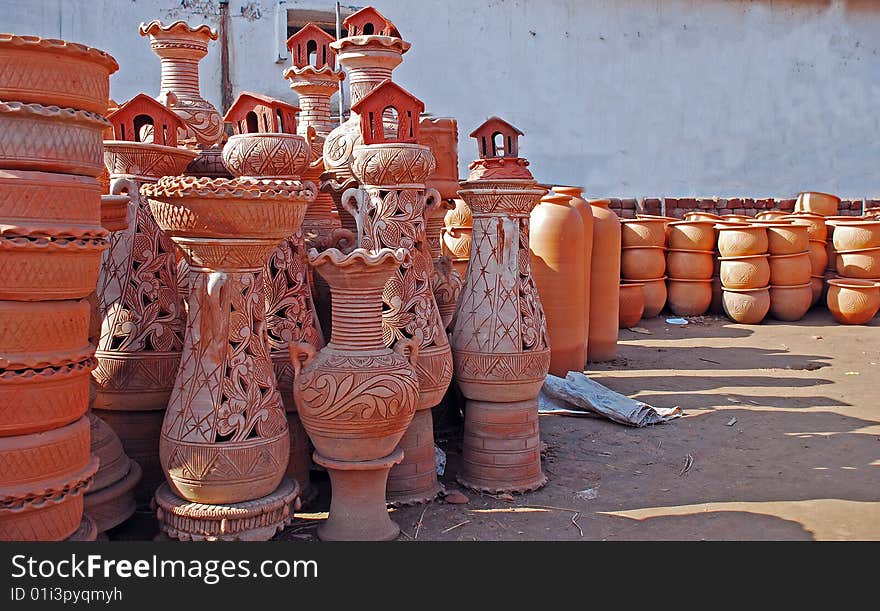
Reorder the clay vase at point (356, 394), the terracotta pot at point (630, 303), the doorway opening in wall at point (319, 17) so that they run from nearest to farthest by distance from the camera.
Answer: the clay vase at point (356, 394), the terracotta pot at point (630, 303), the doorway opening in wall at point (319, 17)

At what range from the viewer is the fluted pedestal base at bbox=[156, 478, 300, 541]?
2871mm

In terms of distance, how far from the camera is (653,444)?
461 centimetres

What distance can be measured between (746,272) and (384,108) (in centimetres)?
646

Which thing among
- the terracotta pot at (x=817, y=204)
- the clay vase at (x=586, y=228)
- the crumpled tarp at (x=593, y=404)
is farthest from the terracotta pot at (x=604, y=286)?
the terracotta pot at (x=817, y=204)

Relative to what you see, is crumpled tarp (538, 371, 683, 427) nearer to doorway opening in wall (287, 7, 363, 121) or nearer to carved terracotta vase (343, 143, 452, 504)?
carved terracotta vase (343, 143, 452, 504)

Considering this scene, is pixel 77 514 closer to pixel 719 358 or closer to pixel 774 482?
pixel 774 482

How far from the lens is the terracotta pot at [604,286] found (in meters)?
6.59

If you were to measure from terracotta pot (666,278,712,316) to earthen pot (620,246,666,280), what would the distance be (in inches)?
19.2

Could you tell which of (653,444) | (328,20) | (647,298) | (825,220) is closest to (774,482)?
(653,444)

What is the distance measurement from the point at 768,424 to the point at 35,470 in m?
4.07

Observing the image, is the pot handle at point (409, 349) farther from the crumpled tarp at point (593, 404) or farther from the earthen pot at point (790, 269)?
the earthen pot at point (790, 269)

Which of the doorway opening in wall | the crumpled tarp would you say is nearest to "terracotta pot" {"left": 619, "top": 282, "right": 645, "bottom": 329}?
the crumpled tarp

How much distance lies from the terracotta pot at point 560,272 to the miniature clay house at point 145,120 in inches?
113

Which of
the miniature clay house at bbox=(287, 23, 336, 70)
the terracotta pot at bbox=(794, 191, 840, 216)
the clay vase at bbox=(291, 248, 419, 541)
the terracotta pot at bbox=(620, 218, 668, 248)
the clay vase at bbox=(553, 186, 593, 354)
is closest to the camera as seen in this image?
the clay vase at bbox=(291, 248, 419, 541)
